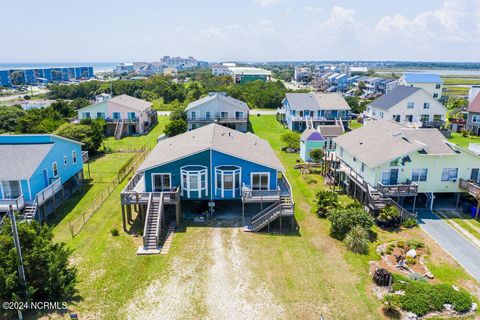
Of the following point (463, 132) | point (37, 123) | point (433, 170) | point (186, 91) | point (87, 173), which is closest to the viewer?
point (433, 170)

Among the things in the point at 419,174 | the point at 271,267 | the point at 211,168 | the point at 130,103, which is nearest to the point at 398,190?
the point at 419,174

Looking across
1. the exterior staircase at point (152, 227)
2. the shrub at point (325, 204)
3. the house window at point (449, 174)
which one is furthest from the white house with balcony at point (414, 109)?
the exterior staircase at point (152, 227)

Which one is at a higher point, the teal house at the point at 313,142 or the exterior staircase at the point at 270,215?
the teal house at the point at 313,142

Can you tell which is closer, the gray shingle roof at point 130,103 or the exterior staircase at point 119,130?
the exterior staircase at point 119,130

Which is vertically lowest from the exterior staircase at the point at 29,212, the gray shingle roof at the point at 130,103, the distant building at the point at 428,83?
the exterior staircase at the point at 29,212

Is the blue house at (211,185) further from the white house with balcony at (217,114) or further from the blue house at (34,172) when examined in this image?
the white house with balcony at (217,114)

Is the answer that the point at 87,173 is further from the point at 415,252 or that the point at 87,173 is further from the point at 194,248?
the point at 415,252

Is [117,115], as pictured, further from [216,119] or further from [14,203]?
[14,203]

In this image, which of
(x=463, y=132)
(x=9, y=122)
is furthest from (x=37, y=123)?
(x=463, y=132)
